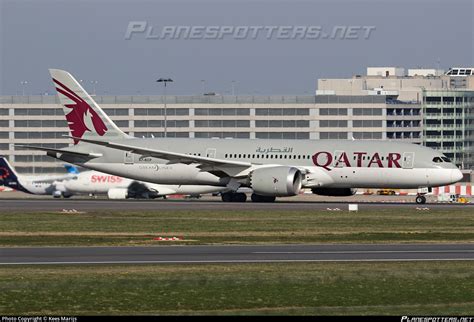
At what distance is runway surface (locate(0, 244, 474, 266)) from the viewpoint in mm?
35156

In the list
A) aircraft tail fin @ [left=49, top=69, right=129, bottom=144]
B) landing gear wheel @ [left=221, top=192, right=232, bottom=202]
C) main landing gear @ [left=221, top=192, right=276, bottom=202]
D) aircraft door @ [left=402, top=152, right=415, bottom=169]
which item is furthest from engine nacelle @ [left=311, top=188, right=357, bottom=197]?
aircraft tail fin @ [left=49, top=69, right=129, bottom=144]

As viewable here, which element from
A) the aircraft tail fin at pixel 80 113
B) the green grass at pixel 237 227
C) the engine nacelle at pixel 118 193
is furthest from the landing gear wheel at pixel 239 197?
the engine nacelle at pixel 118 193

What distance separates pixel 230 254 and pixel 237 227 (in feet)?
48.7

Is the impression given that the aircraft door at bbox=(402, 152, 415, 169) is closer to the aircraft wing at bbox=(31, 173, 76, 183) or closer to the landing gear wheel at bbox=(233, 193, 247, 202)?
the landing gear wheel at bbox=(233, 193, 247, 202)

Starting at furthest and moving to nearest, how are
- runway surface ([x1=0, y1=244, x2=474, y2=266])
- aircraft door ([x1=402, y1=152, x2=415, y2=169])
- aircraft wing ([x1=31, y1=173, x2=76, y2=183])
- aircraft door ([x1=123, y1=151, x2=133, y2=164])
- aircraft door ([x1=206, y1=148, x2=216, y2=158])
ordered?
aircraft wing ([x1=31, y1=173, x2=76, y2=183]), aircraft door ([x1=123, y1=151, x2=133, y2=164]), aircraft door ([x1=206, y1=148, x2=216, y2=158]), aircraft door ([x1=402, y1=152, x2=415, y2=169]), runway surface ([x1=0, y1=244, x2=474, y2=266])

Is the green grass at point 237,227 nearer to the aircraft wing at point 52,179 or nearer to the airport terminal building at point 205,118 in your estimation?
the aircraft wing at point 52,179

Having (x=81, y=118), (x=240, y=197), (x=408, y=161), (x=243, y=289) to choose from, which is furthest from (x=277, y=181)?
(x=243, y=289)

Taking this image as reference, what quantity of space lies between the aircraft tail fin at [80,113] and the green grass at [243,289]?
51571mm

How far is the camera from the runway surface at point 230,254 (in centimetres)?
3516

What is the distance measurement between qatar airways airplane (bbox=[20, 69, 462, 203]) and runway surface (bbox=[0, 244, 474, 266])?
109ft

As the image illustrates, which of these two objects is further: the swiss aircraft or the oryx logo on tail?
the swiss aircraft

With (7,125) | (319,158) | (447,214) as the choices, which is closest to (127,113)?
(7,125)

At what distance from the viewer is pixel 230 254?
37344 mm

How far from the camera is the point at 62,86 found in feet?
277
